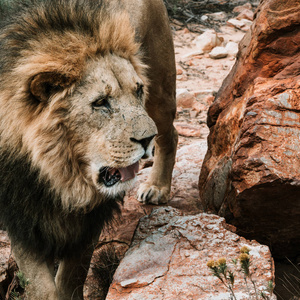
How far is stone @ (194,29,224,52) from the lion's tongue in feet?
22.7

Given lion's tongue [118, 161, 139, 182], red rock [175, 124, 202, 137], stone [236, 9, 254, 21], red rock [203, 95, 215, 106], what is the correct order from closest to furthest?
lion's tongue [118, 161, 139, 182] < red rock [175, 124, 202, 137] < red rock [203, 95, 215, 106] < stone [236, 9, 254, 21]

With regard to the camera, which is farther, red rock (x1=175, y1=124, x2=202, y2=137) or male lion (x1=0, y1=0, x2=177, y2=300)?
red rock (x1=175, y1=124, x2=202, y2=137)

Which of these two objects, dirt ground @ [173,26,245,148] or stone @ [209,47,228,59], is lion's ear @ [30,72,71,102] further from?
stone @ [209,47,228,59]

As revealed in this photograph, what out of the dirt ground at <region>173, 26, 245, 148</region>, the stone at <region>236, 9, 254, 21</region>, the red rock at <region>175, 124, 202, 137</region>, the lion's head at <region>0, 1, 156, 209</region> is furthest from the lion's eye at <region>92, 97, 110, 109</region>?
the stone at <region>236, 9, 254, 21</region>

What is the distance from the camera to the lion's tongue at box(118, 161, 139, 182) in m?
2.36

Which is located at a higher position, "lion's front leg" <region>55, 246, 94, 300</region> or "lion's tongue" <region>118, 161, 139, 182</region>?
"lion's tongue" <region>118, 161, 139, 182</region>

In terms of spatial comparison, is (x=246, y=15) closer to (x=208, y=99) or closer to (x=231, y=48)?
(x=231, y=48)

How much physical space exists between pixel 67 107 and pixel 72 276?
1145 mm

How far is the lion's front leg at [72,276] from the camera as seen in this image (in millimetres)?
2859

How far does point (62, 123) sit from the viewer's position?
2305 mm

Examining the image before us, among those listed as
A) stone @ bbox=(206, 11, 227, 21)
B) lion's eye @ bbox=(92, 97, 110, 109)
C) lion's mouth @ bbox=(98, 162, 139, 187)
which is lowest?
stone @ bbox=(206, 11, 227, 21)

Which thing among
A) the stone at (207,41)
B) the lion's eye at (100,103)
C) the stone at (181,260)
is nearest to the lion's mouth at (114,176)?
the lion's eye at (100,103)

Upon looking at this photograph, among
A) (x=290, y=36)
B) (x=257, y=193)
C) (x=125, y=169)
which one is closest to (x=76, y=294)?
(x=125, y=169)

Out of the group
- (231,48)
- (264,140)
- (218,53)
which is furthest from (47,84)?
(231,48)
